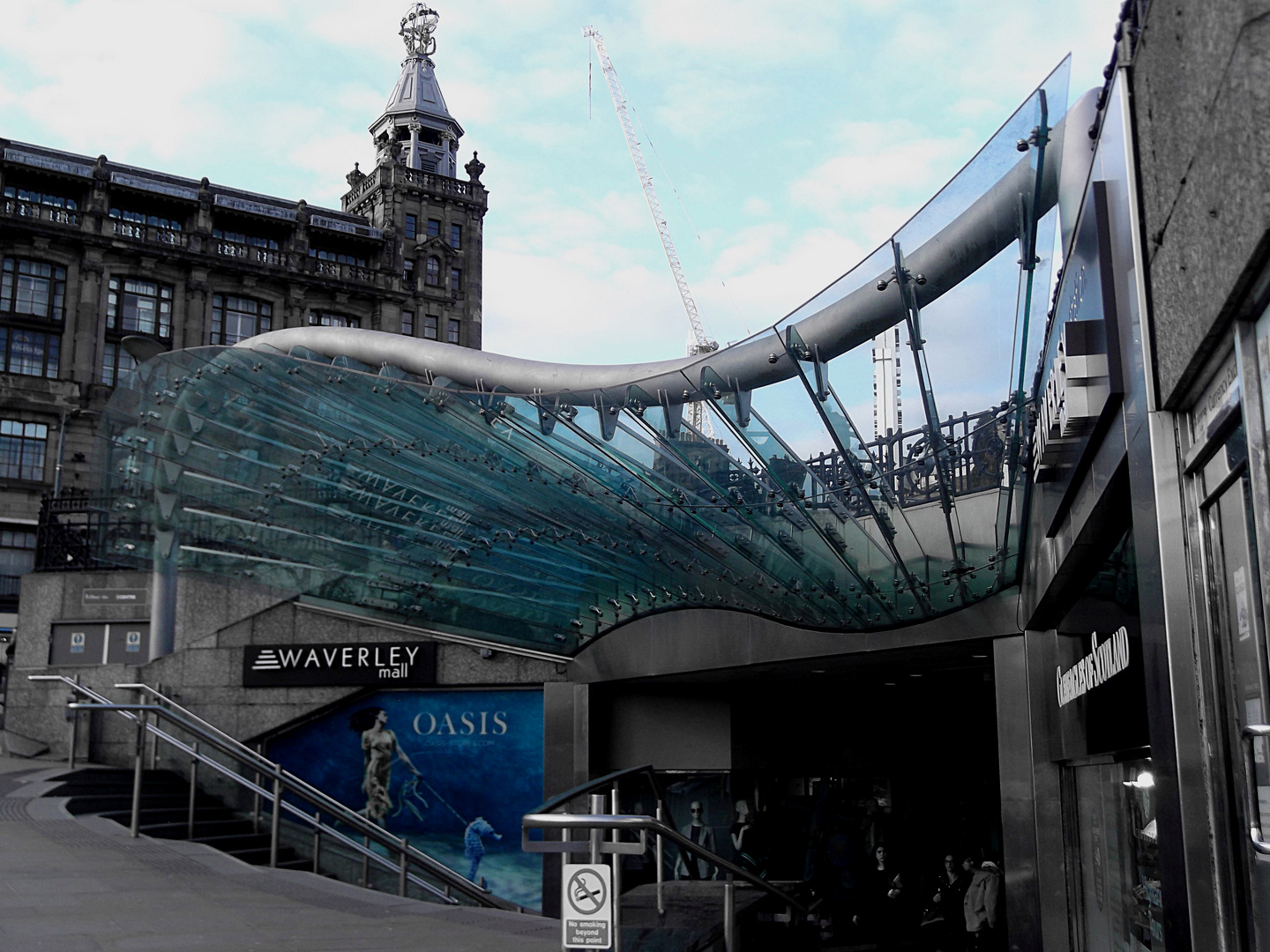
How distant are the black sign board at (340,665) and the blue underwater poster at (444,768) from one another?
318 mm

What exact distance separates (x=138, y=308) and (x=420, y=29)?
38.6 meters

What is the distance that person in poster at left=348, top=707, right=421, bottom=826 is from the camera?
57.9 feet

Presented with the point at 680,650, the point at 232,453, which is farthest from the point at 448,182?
the point at 680,650

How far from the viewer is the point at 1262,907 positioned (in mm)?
3633

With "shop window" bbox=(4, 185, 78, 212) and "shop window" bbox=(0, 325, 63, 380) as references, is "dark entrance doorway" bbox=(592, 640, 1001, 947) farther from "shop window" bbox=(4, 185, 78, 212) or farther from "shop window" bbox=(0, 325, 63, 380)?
"shop window" bbox=(4, 185, 78, 212)

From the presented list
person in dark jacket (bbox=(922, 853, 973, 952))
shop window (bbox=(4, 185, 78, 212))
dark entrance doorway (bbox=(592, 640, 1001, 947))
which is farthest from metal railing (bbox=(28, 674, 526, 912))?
shop window (bbox=(4, 185, 78, 212))

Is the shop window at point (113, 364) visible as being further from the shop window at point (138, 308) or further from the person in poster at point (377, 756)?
the person in poster at point (377, 756)

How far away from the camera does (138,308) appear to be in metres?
54.0

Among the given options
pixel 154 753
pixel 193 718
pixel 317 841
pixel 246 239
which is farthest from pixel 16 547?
pixel 317 841

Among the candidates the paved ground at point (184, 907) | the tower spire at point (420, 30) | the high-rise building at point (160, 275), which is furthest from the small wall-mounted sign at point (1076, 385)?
the tower spire at point (420, 30)

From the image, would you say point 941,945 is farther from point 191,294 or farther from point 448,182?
point 448,182

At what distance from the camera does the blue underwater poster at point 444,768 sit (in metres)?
17.1

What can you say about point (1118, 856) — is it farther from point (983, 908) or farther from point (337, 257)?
point (337, 257)

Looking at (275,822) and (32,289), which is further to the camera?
(32,289)
